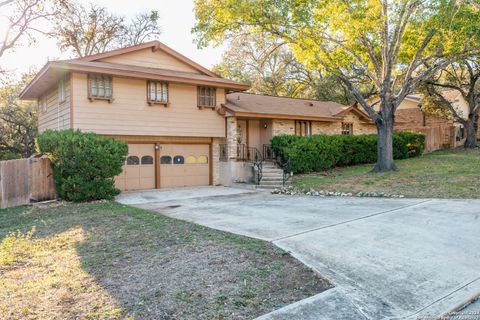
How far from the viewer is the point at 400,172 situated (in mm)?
14750

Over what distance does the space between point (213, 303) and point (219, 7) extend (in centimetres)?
1296

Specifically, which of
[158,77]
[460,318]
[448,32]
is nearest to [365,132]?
[448,32]

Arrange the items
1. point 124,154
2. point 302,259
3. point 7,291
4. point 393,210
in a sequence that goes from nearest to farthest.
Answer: point 7,291 → point 302,259 → point 393,210 → point 124,154

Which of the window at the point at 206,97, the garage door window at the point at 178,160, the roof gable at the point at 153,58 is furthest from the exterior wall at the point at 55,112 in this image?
the window at the point at 206,97

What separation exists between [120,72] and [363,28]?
32.0 feet

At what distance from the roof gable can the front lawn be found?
8.70 meters

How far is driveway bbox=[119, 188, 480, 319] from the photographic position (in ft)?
12.1

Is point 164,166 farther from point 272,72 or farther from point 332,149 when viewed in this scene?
point 272,72

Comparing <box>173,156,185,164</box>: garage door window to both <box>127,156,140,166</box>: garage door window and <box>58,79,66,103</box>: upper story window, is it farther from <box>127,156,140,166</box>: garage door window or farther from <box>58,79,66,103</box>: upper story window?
<box>58,79,66,103</box>: upper story window

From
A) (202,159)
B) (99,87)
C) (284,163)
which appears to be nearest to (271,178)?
(284,163)

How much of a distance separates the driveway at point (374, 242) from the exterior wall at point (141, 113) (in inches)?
149

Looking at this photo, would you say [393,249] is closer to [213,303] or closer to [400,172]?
[213,303]

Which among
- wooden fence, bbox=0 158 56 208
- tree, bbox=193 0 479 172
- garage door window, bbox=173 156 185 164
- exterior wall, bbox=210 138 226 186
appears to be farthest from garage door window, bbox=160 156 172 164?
tree, bbox=193 0 479 172

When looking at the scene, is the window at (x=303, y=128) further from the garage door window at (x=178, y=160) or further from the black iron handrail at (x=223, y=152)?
the garage door window at (x=178, y=160)
